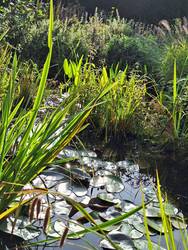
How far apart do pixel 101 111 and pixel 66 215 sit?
1453mm

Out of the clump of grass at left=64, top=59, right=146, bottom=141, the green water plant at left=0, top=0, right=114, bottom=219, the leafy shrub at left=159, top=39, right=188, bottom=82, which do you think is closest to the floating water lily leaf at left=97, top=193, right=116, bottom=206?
the green water plant at left=0, top=0, right=114, bottom=219

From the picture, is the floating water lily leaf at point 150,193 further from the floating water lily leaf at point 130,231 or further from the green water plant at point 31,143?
the green water plant at point 31,143

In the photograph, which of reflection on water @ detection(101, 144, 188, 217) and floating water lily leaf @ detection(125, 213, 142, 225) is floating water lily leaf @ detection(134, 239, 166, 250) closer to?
floating water lily leaf @ detection(125, 213, 142, 225)

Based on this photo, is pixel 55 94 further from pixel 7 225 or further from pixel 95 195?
pixel 7 225

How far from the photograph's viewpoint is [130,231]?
2406mm

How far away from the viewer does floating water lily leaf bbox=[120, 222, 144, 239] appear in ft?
7.79

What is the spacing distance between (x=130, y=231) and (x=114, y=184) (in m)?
0.54


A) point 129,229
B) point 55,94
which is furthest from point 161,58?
point 129,229

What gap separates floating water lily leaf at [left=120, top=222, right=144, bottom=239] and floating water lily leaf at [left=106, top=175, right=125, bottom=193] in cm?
40

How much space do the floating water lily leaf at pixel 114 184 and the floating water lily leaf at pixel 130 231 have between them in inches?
15.9

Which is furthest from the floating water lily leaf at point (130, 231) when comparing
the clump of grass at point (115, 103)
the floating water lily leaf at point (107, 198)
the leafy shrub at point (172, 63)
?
the leafy shrub at point (172, 63)

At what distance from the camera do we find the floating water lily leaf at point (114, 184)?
112 inches

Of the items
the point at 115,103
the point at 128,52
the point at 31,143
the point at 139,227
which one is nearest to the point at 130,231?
the point at 139,227

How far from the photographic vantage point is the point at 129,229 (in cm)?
242
